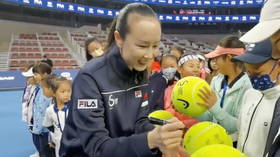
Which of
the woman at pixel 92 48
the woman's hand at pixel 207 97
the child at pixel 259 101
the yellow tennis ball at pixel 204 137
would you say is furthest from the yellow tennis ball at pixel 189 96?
the woman at pixel 92 48

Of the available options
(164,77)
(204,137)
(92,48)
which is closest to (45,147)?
(92,48)

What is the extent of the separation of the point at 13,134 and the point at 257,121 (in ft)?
18.6

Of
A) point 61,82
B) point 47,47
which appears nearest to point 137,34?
point 61,82

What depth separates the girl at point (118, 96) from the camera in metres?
1.33

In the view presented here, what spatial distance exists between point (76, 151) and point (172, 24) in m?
25.5

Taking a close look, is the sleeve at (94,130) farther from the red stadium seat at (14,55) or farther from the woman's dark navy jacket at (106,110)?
the red stadium seat at (14,55)

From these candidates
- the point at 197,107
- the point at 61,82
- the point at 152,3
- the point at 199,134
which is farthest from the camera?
the point at 152,3

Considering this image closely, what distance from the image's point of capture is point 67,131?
1551 millimetres

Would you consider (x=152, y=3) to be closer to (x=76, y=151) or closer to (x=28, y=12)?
(x=28, y=12)

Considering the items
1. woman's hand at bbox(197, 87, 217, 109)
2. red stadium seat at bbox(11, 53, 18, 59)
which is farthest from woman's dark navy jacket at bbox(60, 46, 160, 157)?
red stadium seat at bbox(11, 53, 18, 59)

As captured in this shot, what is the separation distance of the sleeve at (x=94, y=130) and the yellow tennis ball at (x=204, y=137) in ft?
2.62

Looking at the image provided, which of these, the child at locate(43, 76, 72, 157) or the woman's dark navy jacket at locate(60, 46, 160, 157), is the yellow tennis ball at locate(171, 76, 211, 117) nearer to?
the woman's dark navy jacket at locate(60, 46, 160, 157)

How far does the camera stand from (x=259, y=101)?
63.3 inches

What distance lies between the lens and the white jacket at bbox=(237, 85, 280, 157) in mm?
1504
